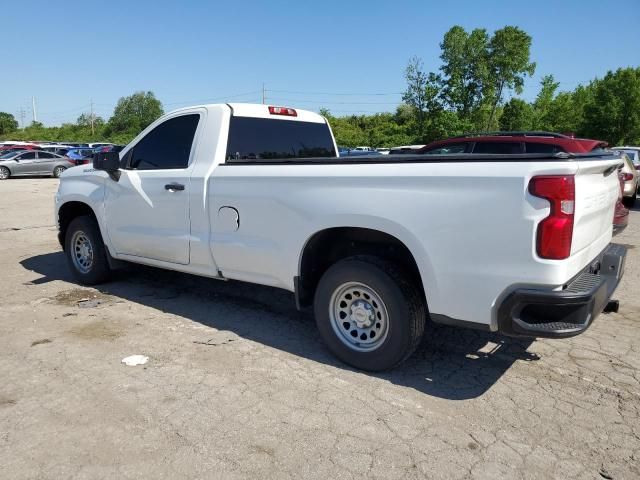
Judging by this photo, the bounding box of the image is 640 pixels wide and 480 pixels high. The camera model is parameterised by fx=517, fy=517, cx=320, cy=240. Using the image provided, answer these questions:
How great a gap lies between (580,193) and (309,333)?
2.52 metres

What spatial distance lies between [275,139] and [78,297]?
9.20ft

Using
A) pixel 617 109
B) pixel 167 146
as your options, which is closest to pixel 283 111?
pixel 167 146

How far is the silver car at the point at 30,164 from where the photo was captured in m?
26.2

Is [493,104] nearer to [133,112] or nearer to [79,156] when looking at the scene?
[79,156]

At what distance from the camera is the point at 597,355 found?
404 centimetres

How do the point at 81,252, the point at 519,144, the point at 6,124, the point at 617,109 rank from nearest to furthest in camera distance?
the point at 81,252 < the point at 519,144 < the point at 617,109 < the point at 6,124

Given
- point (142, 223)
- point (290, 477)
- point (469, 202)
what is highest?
point (469, 202)

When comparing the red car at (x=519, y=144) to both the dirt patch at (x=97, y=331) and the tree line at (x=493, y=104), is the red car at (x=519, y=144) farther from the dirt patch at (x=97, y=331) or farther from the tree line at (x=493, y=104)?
the tree line at (x=493, y=104)

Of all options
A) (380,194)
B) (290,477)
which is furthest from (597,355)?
(290,477)

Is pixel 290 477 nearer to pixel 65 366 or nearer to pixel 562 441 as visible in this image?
pixel 562 441

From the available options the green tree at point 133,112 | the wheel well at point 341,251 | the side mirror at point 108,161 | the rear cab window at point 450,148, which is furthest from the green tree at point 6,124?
the wheel well at point 341,251

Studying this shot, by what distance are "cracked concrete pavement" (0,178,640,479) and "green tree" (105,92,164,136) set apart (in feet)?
269

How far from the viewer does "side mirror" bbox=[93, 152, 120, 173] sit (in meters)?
5.31

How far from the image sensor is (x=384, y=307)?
11.7ft
